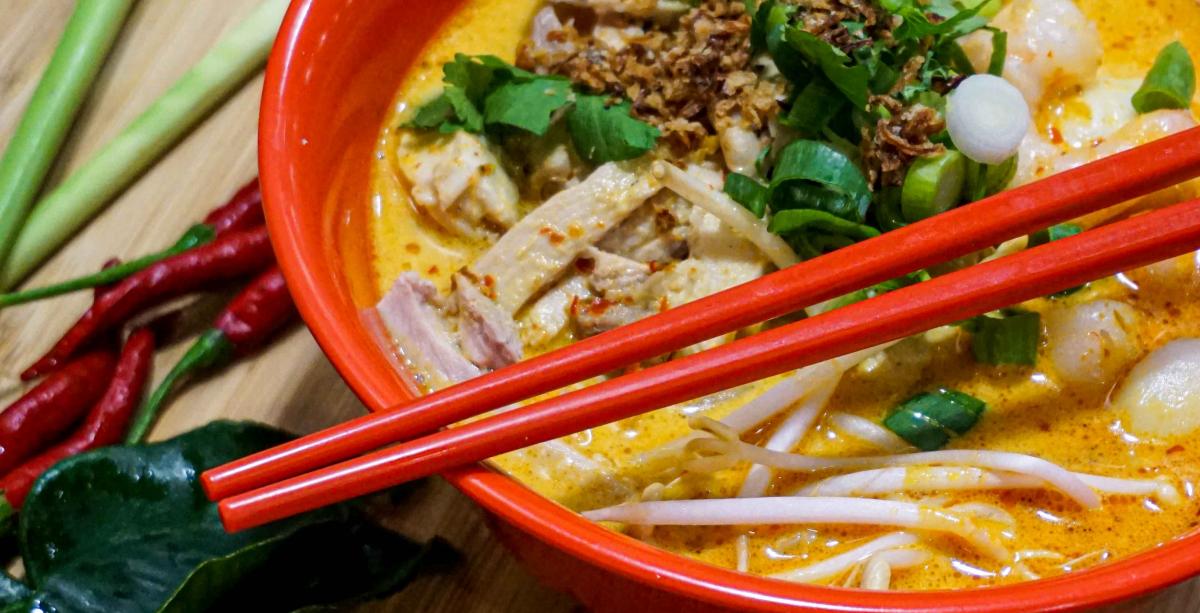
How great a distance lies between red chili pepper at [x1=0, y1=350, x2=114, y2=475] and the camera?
195 centimetres

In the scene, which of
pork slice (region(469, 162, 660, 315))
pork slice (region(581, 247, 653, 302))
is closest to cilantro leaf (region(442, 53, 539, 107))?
pork slice (region(469, 162, 660, 315))

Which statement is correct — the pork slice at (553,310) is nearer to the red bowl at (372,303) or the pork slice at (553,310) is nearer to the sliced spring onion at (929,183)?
the red bowl at (372,303)

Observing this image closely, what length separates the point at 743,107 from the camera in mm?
1737

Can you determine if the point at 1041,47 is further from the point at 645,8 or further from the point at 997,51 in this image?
the point at 645,8

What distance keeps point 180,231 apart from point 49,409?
44 centimetres

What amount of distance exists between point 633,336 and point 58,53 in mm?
1633

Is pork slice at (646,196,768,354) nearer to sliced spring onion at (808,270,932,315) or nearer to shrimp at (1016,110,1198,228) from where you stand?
sliced spring onion at (808,270,932,315)

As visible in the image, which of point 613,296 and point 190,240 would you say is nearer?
point 613,296

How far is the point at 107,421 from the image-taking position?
6.37 feet

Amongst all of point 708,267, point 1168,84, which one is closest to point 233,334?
point 708,267

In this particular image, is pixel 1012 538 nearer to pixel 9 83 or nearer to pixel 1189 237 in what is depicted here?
pixel 1189 237

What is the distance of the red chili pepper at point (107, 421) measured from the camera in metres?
1.91

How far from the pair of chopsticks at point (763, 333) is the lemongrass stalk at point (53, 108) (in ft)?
3.94

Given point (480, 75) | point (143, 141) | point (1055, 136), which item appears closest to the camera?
→ point (480, 75)
